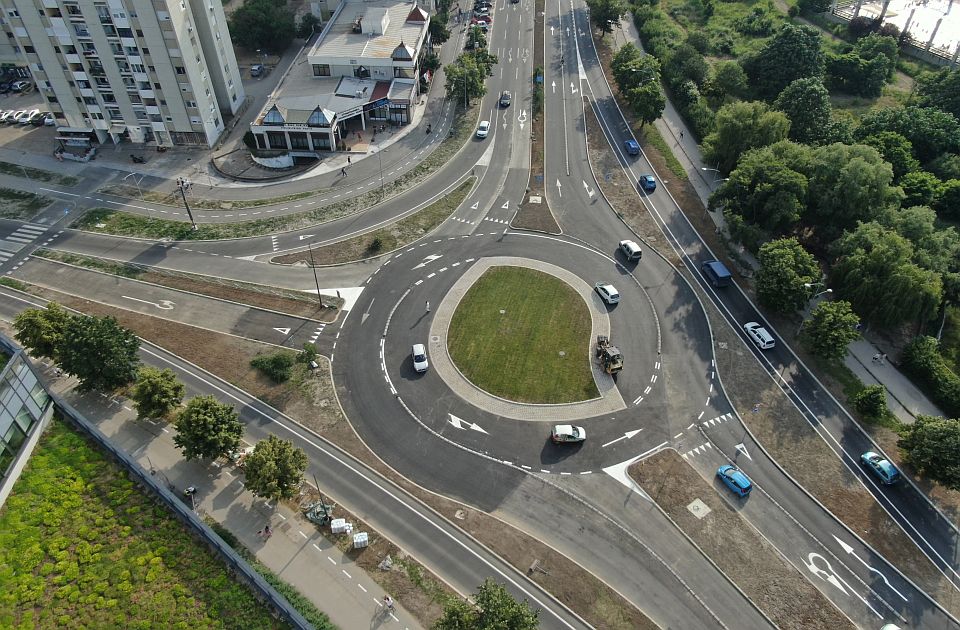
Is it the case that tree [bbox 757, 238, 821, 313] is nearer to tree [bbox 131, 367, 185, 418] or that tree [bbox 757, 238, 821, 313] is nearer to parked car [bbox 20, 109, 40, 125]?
tree [bbox 131, 367, 185, 418]

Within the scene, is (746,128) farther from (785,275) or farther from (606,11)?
(606,11)

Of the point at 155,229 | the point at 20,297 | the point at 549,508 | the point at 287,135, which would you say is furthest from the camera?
the point at 287,135

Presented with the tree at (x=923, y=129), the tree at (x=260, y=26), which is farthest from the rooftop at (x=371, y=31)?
the tree at (x=923, y=129)

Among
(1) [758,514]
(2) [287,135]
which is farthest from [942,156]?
(2) [287,135]

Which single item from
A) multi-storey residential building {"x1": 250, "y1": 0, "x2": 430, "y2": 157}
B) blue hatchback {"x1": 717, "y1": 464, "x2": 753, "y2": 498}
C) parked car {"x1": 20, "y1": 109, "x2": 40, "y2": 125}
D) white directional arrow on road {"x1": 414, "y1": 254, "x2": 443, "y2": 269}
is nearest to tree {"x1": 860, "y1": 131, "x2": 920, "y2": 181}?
blue hatchback {"x1": 717, "y1": 464, "x2": 753, "y2": 498}

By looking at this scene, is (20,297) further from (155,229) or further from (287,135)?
(287,135)

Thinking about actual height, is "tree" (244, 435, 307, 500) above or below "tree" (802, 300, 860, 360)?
below

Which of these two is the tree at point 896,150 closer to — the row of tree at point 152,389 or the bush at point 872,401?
the bush at point 872,401
